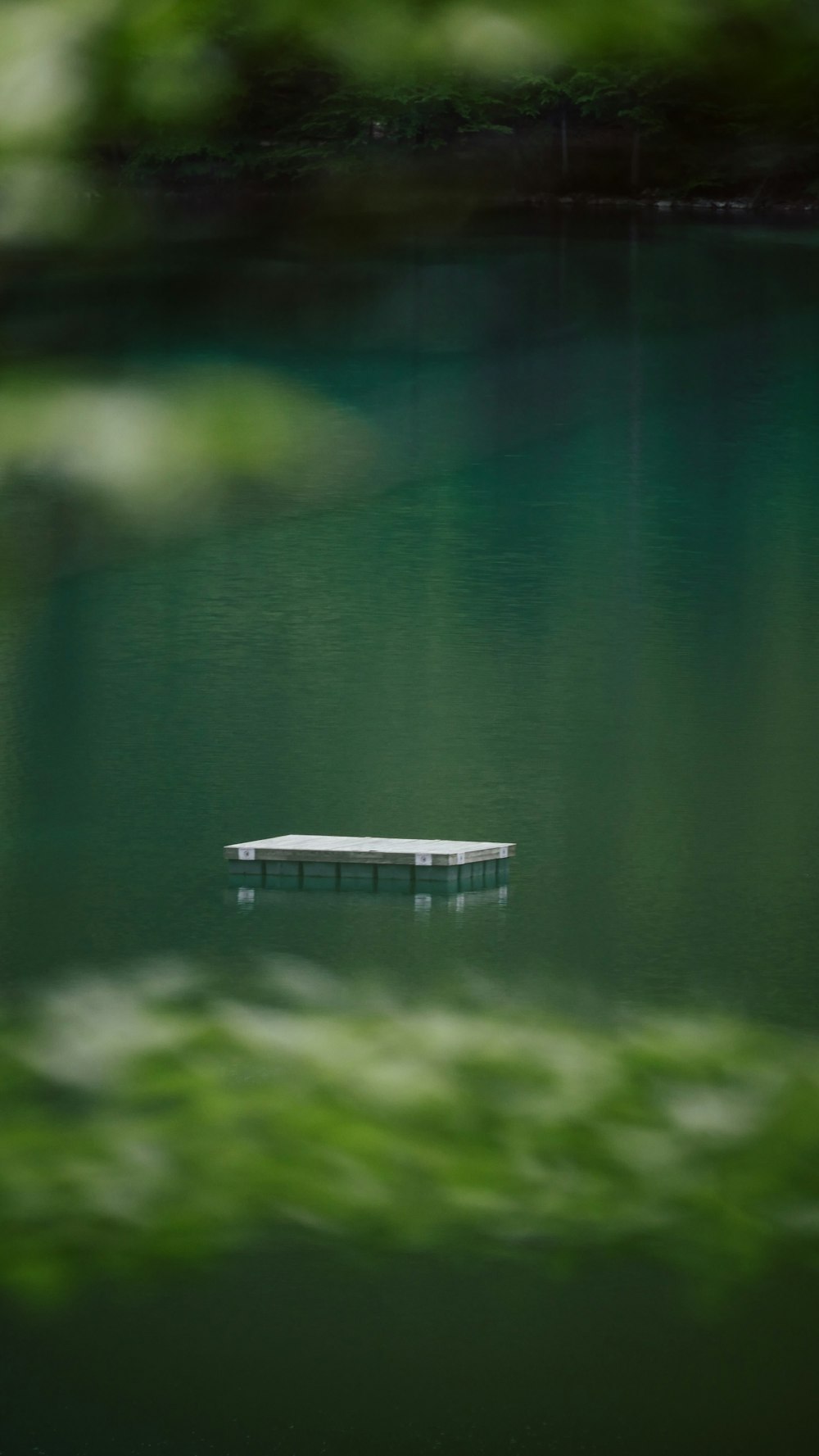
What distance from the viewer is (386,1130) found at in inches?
120

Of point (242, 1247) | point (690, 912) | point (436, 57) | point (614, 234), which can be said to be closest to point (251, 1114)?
point (242, 1247)

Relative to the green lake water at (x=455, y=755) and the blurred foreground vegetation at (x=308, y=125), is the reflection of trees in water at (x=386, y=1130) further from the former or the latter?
the blurred foreground vegetation at (x=308, y=125)

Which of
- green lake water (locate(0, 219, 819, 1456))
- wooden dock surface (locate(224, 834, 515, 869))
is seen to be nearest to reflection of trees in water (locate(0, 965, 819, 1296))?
green lake water (locate(0, 219, 819, 1456))

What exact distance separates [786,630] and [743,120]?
6520mm

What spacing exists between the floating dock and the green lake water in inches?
2.6

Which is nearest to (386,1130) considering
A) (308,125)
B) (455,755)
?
(455,755)

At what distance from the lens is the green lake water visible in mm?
2211

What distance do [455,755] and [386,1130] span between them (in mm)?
2309

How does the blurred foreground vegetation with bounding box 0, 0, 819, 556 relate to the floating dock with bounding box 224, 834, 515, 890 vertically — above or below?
above

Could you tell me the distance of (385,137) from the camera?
1.64 ft

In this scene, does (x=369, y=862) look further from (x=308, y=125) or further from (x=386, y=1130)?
(x=308, y=125)

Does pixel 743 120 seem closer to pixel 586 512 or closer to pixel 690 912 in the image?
pixel 690 912

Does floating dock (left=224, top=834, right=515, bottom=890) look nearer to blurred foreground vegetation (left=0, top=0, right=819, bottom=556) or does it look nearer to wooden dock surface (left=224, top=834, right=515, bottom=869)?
wooden dock surface (left=224, top=834, right=515, bottom=869)

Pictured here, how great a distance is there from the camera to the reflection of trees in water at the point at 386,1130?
2.60 metres
